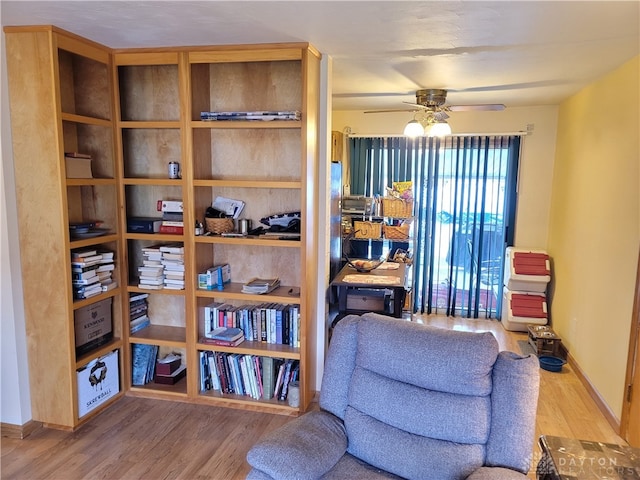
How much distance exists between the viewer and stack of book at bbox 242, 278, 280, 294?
304cm

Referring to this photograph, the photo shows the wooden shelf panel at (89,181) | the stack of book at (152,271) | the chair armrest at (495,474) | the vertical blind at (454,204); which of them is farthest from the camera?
the vertical blind at (454,204)

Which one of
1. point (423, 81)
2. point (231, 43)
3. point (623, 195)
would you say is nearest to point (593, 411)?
point (623, 195)

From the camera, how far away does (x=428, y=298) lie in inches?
212

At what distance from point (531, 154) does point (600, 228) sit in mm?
1789

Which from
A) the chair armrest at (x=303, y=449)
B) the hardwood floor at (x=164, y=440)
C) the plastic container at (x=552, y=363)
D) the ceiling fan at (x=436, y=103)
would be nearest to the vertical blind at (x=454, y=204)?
the ceiling fan at (x=436, y=103)

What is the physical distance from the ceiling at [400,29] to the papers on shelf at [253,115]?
16.3 inches

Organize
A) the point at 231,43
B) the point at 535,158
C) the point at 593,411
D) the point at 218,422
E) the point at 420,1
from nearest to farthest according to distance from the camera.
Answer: the point at 420,1, the point at 231,43, the point at 218,422, the point at 593,411, the point at 535,158

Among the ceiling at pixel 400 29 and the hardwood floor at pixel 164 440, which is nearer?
the ceiling at pixel 400 29

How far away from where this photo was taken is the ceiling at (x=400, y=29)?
2.08 meters

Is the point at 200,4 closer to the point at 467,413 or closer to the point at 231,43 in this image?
the point at 231,43

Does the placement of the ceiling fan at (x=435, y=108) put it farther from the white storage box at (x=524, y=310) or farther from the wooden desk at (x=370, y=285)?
the white storage box at (x=524, y=310)

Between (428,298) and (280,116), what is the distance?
130 inches

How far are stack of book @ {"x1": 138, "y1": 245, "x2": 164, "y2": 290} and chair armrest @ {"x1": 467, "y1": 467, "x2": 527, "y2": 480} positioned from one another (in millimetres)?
2325

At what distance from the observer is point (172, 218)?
3156 mm
